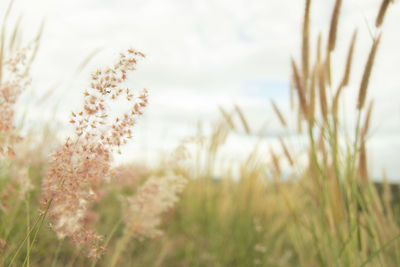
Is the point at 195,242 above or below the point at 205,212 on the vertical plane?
below

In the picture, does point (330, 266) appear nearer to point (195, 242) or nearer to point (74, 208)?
point (74, 208)

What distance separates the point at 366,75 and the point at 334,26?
271 mm

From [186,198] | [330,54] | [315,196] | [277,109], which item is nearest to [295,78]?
[330,54]

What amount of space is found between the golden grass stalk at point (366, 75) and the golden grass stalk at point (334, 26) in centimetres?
18

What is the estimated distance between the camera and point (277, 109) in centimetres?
207

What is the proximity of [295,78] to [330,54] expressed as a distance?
0.19 meters

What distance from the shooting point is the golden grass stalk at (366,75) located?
1.38 m

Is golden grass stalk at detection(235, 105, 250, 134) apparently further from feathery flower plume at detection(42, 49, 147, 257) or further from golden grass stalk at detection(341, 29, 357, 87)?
feathery flower plume at detection(42, 49, 147, 257)

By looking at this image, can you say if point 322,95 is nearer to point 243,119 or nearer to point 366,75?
point 366,75

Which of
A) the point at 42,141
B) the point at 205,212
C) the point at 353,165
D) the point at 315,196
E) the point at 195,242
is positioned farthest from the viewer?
the point at 42,141

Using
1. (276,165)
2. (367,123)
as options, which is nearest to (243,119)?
(276,165)

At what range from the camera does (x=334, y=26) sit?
1.50 metres

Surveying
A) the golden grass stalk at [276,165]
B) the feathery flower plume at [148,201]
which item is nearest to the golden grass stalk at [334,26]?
the golden grass stalk at [276,165]

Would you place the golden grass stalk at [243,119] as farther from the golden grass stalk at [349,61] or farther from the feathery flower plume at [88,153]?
the feathery flower plume at [88,153]
